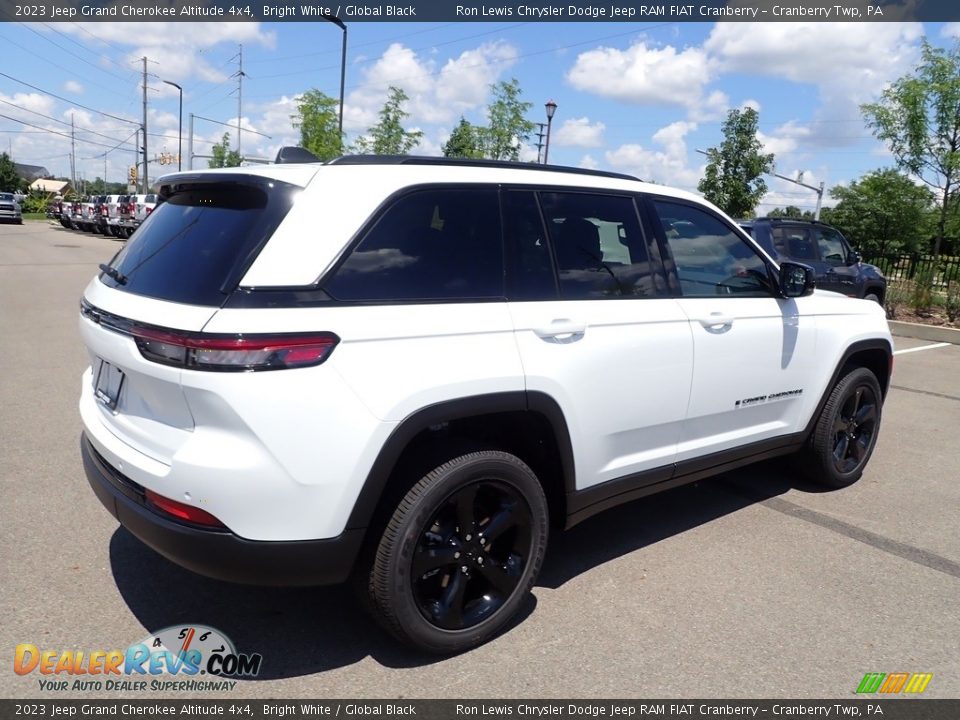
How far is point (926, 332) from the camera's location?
13.2m

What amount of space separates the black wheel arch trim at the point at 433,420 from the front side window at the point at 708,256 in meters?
1.17

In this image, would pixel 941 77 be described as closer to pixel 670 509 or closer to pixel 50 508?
pixel 670 509

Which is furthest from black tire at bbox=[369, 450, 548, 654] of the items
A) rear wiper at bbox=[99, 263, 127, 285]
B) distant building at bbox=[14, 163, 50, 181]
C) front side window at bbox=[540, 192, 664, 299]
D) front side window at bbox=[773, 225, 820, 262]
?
distant building at bbox=[14, 163, 50, 181]

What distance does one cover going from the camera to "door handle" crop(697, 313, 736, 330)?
151 inches

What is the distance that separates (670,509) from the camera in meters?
4.69

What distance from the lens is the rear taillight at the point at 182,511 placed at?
2557 millimetres

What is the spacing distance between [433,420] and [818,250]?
1067cm

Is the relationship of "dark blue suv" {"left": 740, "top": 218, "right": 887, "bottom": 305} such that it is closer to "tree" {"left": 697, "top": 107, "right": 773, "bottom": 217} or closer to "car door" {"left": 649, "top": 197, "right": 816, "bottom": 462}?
"car door" {"left": 649, "top": 197, "right": 816, "bottom": 462}

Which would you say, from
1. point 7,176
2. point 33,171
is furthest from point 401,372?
point 33,171

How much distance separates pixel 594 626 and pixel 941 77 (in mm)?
18827

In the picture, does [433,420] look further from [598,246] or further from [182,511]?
[598,246]

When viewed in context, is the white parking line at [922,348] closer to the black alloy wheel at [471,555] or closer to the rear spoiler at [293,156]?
the black alloy wheel at [471,555]
